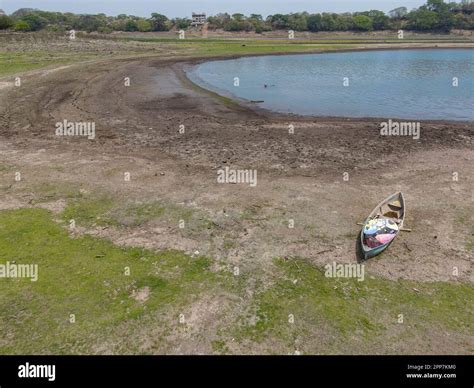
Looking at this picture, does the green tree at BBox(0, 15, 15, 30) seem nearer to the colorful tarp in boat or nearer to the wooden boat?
the wooden boat

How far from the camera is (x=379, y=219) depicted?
15109 mm

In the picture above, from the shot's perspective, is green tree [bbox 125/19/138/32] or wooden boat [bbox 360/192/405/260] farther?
green tree [bbox 125/19/138/32]

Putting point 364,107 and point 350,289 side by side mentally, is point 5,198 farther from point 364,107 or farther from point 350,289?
point 364,107

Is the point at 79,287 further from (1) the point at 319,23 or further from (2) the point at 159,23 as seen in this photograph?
(2) the point at 159,23

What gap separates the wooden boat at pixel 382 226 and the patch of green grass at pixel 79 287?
18.7ft
